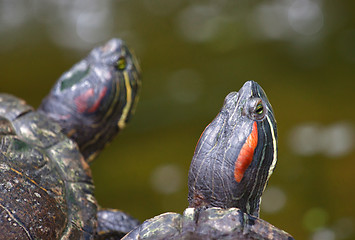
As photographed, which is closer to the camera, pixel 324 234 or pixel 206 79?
pixel 324 234

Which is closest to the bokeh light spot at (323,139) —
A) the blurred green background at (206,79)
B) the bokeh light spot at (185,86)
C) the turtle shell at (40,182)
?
the blurred green background at (206,79)

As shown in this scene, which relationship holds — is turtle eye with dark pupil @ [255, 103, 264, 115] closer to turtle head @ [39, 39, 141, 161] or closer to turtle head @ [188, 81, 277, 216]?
turtle head @ [188, 81, 277, 216]

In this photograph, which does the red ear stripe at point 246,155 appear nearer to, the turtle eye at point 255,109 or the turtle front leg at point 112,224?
the turtle eye at point 255,109

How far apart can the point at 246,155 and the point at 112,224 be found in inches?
35.7

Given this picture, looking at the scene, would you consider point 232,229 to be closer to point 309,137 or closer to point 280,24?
point 309,137

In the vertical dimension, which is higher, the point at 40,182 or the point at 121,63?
the point at 121,63

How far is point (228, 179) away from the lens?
2.01m

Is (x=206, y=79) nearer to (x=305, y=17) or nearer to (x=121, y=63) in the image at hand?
(x=305, y=17)

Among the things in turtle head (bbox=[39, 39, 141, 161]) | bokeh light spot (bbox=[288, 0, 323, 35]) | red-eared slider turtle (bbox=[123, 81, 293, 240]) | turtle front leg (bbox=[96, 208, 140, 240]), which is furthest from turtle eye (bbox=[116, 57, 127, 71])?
bokeh light spot (bbox=[288, 0, 323, 35])

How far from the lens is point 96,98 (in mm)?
2799

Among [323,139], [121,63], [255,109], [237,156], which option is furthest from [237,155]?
[323,139]

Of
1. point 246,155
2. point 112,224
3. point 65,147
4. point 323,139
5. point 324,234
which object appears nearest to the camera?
point 246,155

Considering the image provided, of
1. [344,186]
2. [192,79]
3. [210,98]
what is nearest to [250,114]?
[344,186]

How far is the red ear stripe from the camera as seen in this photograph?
6.53 feet
